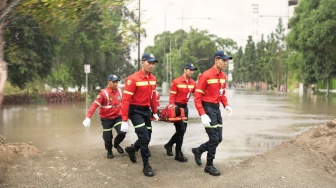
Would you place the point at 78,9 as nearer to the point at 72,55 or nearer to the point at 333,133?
the point at 333,133

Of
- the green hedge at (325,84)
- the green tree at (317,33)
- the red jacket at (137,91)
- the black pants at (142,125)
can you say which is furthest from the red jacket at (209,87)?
the green hedge at (325,84)

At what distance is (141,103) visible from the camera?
6309 mm

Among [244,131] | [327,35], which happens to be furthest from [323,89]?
[244,131]

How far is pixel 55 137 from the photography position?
10.2 metres

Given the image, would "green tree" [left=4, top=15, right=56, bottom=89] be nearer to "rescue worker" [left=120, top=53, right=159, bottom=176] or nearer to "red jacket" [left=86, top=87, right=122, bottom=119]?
"red jacket" [left=86, top=87, right=122, bottom=119]

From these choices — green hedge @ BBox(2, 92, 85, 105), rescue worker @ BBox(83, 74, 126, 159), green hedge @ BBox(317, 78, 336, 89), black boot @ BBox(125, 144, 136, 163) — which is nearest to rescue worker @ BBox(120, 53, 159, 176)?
black boot @ BBox(125, 144, 136, 163)

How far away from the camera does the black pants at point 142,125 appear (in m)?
6.12

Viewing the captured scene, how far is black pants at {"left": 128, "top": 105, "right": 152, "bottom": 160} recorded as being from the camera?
20.1 ft

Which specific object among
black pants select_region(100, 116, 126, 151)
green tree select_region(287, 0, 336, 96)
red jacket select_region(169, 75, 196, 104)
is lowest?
black pants select_region(100, 116, 126, 151)

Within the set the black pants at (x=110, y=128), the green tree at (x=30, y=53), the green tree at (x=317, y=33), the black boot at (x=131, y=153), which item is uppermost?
the green tree at (x=317, y=33)

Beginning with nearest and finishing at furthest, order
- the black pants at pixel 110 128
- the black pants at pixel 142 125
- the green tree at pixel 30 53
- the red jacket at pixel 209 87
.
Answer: the black pants at pixel 142 125, the red jacket at pixel 209 87, the black pants at pixel 110 128, the green tree at pixel 30 53

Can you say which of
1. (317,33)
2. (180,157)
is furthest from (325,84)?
(180,157)

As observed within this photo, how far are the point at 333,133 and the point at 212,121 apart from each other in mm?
2661

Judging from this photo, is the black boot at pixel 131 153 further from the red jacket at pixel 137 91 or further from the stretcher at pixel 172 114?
the red jacket at pixel 137 91
